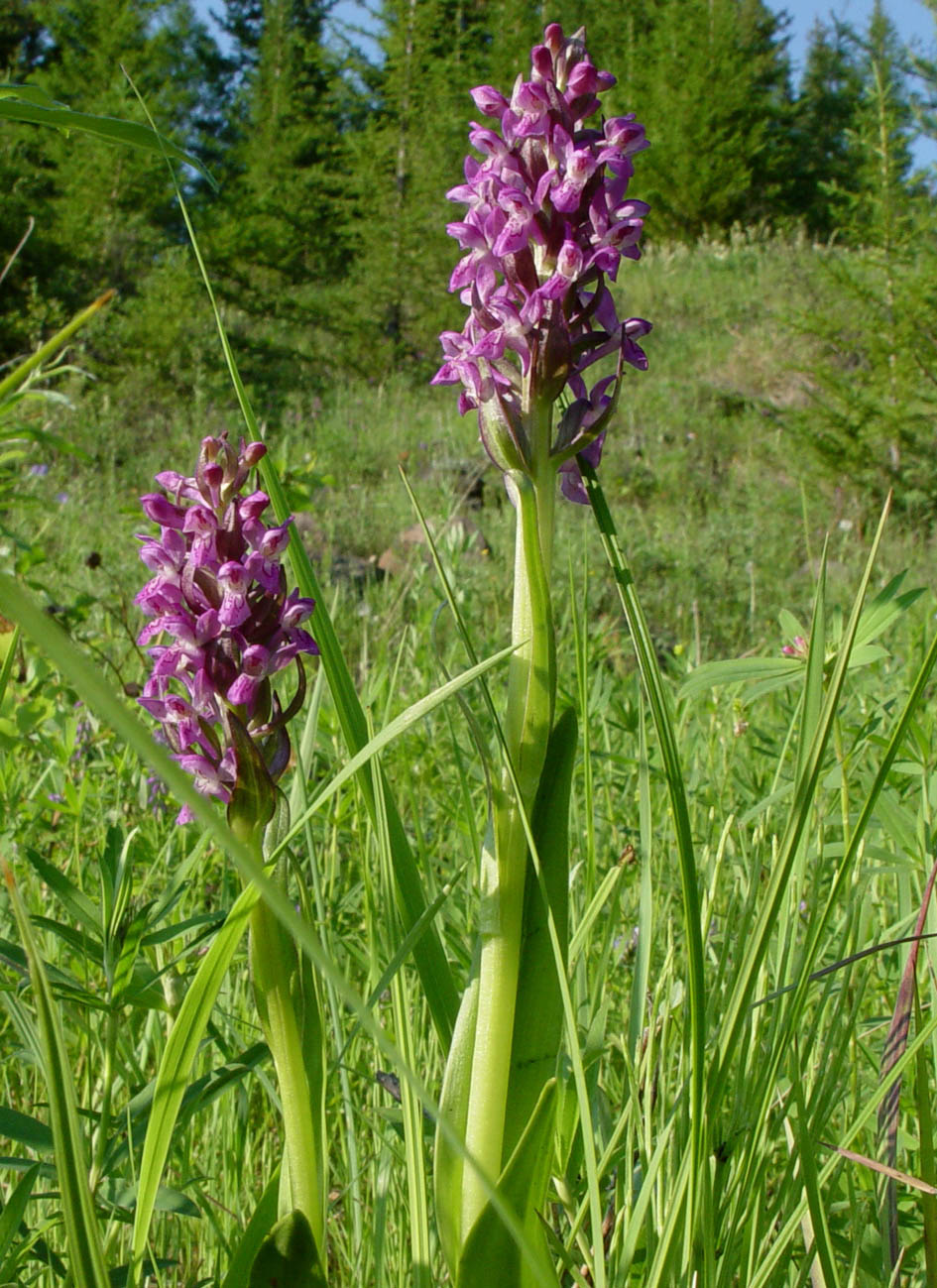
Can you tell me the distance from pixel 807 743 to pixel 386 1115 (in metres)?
0.47

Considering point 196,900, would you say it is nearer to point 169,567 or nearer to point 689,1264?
point 169,567

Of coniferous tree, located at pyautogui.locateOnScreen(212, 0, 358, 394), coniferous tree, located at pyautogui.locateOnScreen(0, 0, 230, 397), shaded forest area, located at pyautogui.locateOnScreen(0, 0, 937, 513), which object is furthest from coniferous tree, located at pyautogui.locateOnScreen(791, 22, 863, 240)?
coniferous tree, located at pyautogui.locateOnScreen(0, 0, 230, 397)

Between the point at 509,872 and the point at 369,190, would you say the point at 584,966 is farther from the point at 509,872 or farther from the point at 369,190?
the point at 369,190

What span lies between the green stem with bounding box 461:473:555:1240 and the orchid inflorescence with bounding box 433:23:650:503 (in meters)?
0.08

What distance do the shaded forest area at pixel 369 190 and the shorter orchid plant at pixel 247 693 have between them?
4.75 meters

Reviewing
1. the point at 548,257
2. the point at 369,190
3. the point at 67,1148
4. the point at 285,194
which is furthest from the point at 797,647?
the point at 285,194

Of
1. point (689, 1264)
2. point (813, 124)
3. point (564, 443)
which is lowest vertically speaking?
point (689, 1264)

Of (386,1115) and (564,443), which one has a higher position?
(564,443)

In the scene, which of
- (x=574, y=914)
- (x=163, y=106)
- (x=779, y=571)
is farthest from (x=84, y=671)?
(x=163, y=106)

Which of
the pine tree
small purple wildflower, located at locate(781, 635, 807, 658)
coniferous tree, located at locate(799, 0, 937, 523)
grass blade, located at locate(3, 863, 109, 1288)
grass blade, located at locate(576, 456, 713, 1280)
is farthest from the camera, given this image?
the pine tree

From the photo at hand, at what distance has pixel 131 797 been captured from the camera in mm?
1716

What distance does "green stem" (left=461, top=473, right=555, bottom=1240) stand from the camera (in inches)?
27.2

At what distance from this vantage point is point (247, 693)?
26.8 inches

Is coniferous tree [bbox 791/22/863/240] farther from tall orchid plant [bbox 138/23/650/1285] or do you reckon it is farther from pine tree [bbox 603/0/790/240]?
tall orchid plant [bbox 138/23/650/1285]
